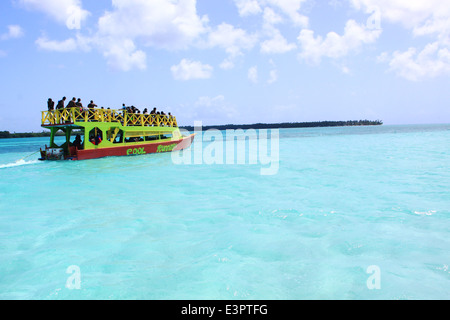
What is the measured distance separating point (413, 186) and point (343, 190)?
7.75 ft

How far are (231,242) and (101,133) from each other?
58.0 ft

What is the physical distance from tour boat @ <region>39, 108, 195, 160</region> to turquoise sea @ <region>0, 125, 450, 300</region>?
9.18m

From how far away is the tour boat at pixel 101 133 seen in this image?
1822 centimetres

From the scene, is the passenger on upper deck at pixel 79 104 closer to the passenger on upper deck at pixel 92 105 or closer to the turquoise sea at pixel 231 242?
the passenger on upper deck at pixel 92 105

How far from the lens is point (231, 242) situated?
16.5ft

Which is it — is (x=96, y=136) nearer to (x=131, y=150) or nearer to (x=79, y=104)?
(x=79, y=104)

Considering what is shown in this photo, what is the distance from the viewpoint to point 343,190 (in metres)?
8.86

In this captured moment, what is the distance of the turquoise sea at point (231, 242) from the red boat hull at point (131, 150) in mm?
9023
